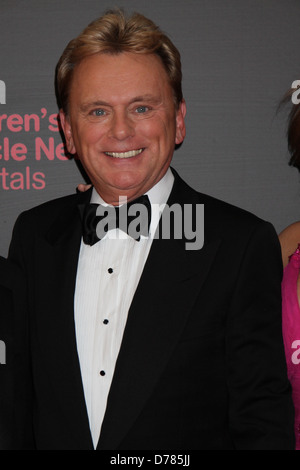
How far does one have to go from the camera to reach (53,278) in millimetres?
1858

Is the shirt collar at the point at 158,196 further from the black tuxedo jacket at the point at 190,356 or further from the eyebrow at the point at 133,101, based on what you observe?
the eyebrow at the point at 133,101

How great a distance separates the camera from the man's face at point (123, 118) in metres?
1.76

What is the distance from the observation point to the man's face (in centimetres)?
176

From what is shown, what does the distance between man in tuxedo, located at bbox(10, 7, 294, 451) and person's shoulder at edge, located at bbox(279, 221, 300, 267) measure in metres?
0.50

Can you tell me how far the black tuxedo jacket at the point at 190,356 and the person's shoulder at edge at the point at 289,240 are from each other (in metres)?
0.51

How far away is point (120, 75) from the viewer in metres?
1.76

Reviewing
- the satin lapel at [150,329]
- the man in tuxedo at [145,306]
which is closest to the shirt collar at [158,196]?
the man in tuxedo at [145,306]

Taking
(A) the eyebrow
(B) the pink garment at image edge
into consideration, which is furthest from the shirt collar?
(B) the pink garment at image edge

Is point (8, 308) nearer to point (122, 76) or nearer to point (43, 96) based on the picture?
point (122, 76)

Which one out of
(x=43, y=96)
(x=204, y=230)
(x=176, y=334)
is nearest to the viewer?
(x=176, y=334)

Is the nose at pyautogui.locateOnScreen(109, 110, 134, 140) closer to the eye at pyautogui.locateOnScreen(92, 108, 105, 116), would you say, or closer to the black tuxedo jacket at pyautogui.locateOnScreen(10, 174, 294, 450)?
the eye at pyautogui.locateOnScreen(92, 108, 105, 116)

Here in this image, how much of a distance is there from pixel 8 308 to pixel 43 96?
2.93ft

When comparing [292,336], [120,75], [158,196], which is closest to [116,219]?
[158,196]
